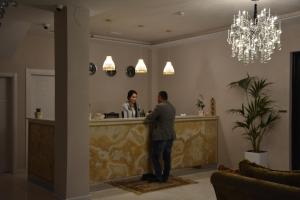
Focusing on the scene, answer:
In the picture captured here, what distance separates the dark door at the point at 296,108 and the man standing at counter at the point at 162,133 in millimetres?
2084

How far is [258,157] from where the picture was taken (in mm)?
6000

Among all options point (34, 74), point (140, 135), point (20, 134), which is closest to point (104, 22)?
point (34, 74)

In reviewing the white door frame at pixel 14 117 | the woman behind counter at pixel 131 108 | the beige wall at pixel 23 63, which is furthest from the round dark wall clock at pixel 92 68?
the woman behind counter at pixel 131 108

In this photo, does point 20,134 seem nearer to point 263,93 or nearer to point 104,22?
point 104,22

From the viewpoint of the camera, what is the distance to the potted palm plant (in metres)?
6.09

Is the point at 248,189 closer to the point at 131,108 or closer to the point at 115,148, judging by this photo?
Result: the point at 115,148

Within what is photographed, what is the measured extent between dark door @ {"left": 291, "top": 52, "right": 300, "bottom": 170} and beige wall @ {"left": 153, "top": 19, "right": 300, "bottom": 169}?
0.32 feet

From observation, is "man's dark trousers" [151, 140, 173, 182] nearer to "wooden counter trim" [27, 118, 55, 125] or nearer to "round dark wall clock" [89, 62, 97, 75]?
"wooden counter trim" [27, 118, 55, 125]

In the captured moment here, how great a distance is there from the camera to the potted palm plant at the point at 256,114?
6.09 m

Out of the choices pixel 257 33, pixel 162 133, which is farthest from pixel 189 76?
pixel 257 33

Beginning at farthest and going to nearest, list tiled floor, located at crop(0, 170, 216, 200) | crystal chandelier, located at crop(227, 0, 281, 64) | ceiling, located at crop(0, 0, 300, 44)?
tiled floor, located at crop(0, 170, 216, 200)
ceiling, located at crop(0, 0, 300, 44)
crystal chandelier, located at crop(227, 0, 281, 64)

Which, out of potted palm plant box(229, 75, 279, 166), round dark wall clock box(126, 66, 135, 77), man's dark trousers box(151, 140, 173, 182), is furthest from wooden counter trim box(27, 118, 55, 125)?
potted palm plant box(229, 75, 279, 166)

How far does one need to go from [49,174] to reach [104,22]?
2962mm

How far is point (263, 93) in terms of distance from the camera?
6344 millimetres
